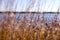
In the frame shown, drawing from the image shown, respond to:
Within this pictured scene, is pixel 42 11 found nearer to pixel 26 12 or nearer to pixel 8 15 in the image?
pixel 26 12

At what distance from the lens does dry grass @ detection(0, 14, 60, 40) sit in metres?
2.19

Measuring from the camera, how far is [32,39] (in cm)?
220

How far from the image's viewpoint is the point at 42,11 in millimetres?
2271

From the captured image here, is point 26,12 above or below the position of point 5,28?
above

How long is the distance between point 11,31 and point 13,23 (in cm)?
9

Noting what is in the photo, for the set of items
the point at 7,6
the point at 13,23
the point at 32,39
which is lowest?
the point at 32,39

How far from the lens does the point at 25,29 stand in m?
2.23

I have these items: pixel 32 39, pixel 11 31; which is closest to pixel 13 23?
pixel 11 31

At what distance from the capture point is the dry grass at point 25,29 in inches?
86.0

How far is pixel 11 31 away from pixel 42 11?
1.36 ft

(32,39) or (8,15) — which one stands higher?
(8,15)

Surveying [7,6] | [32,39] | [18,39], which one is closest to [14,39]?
[18,39]

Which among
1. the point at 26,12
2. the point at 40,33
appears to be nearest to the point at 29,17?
the point at 26,12

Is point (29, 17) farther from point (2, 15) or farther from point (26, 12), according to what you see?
point (2, 15)
